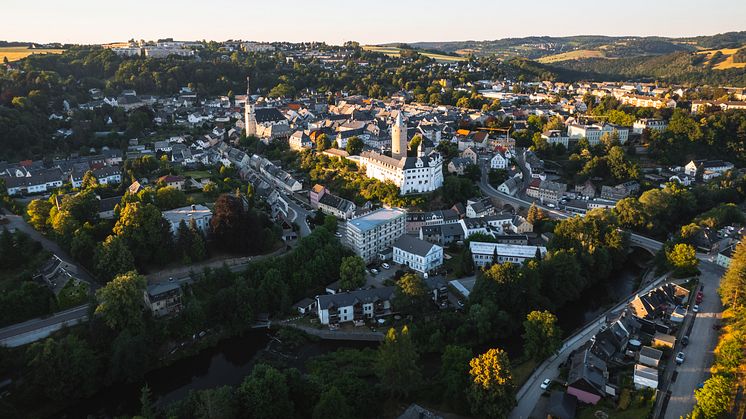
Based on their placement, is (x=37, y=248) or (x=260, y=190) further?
(x=260, y=190)

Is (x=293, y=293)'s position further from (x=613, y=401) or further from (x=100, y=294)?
(x=613, y=401)

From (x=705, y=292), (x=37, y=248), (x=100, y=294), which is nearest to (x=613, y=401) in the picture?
(x=705, y=292)

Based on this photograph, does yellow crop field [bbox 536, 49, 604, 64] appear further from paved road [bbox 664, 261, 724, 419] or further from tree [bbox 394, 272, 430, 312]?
tree [bbox 394, 272, 430, 312]

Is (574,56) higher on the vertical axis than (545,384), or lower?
higher

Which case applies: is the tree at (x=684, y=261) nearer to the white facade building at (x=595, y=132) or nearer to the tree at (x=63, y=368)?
the white facade building at (x=595, y=132)

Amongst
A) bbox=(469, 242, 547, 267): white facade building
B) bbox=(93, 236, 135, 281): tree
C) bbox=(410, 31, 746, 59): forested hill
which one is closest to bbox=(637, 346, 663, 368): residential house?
bbox=(469, 242, 547, 267): white facade building

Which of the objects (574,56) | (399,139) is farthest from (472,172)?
(574,56)

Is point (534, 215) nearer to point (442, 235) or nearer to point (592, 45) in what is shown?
point (442, 235)
